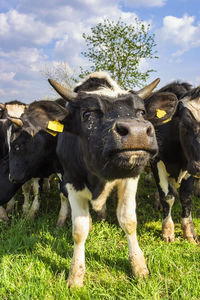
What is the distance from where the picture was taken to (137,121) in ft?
7.01

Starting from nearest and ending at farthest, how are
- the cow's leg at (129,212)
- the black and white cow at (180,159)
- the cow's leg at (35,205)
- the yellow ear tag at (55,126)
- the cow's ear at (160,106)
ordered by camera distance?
the yellow ear tag at (55,126) → the cow's leg at (129,212) → the cow's ear at (160,106) → the black and white cow at (180,159) → the cow's leg at (35,205)

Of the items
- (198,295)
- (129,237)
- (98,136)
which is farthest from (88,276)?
(98,136)

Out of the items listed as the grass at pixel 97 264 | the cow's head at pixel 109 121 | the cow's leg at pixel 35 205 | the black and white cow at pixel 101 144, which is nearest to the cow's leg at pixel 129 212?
the black and white cow at pixel 101 144

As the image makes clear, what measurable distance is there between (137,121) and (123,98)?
52cm

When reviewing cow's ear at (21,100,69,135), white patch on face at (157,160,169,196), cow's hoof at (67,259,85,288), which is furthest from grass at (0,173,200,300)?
cow's ear at (21,100,69,135)

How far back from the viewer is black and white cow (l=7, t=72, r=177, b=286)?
2143mm

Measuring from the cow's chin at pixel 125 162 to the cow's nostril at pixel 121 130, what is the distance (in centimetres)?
14

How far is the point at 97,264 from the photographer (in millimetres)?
3090

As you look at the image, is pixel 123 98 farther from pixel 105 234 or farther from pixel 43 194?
pixel 43 194

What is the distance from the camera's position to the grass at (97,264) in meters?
2.58

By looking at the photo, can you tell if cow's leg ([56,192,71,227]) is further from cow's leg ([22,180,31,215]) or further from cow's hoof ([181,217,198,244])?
cow's hoof ([181,217,198,244])

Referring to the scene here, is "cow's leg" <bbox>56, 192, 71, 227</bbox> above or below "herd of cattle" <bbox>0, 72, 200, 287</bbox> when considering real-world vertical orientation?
below

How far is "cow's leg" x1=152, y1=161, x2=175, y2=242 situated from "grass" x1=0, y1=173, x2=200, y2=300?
0.46 feet

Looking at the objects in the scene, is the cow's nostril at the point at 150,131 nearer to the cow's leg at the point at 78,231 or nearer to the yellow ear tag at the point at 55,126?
the yellow ear tag at the point at 55,126
